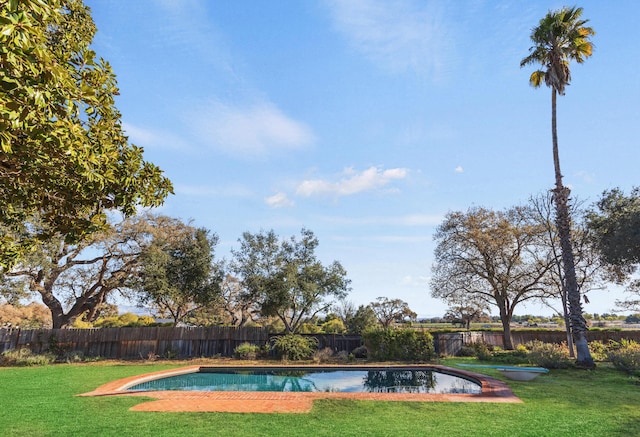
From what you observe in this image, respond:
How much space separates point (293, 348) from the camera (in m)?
20.8

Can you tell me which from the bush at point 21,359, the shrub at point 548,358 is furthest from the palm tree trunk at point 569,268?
the bush at point 21,359

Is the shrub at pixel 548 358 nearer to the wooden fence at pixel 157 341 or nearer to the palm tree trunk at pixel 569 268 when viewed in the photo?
the palm tree trunk at pixel 569 268

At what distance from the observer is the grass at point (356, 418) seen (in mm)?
7160

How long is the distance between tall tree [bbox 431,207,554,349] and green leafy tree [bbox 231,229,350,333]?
9119mm

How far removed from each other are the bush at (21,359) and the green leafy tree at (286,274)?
34.9 ft

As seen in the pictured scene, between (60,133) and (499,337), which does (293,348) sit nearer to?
(499,337)

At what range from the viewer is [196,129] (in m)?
13.7

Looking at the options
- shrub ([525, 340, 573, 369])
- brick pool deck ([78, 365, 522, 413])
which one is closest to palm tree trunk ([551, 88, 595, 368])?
shrub ([525, 340, 573, 369])

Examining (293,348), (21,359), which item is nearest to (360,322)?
(293,348)

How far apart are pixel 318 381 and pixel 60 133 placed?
14.0m

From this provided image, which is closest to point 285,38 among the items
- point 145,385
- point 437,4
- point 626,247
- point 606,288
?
point 437,4

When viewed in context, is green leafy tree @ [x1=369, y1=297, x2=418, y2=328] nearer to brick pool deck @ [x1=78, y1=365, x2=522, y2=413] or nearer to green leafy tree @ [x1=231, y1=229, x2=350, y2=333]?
green leafy tree @ [x1=231, y1=229, x2=350, y2=333]

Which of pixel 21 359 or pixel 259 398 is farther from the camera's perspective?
pixel 21 359

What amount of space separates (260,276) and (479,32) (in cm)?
1734
